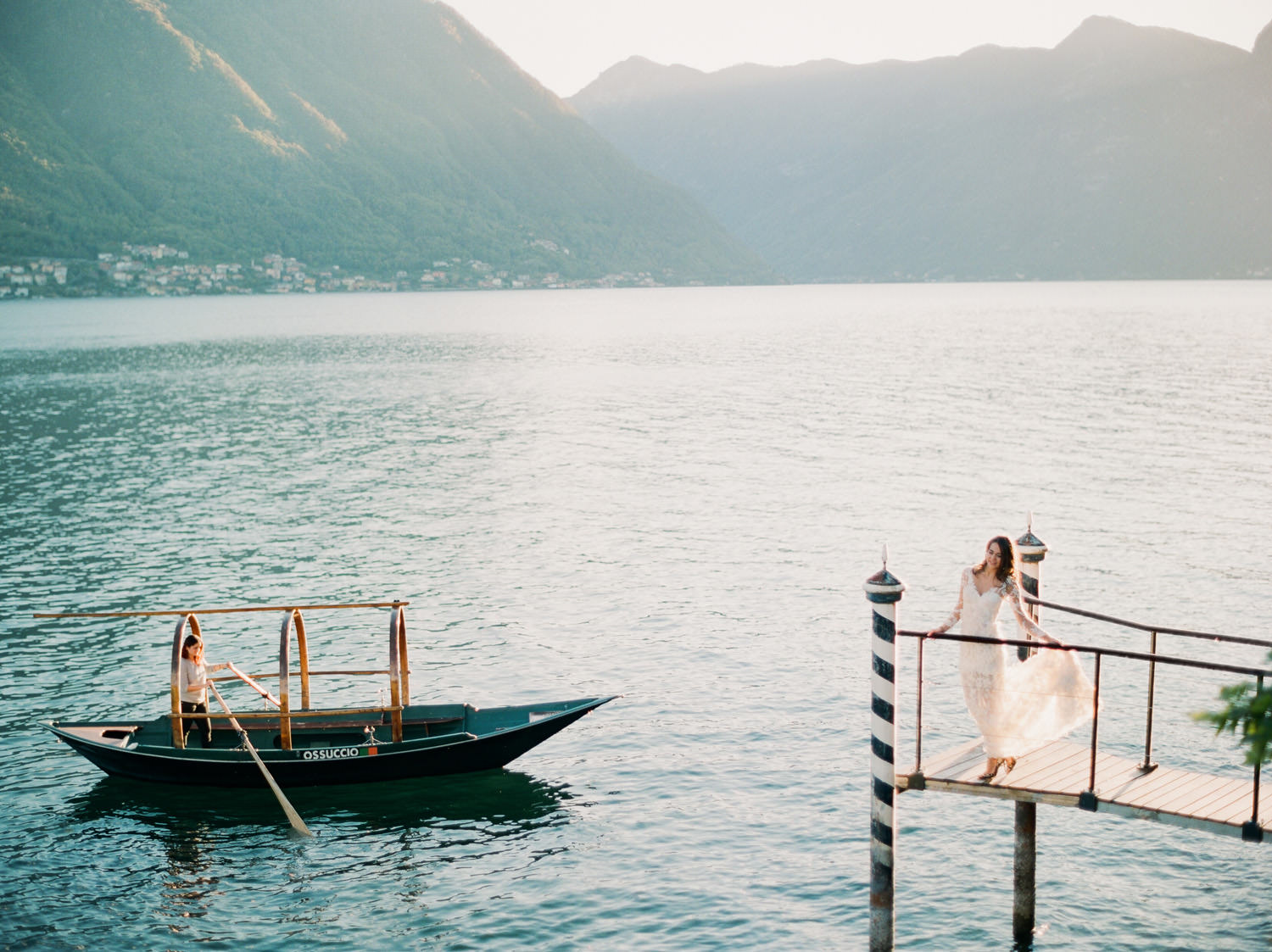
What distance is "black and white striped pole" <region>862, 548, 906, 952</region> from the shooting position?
11938 millimetres

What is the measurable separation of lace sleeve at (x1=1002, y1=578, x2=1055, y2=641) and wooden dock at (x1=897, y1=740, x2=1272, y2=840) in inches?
59.6

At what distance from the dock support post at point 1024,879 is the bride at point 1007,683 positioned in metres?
1.39

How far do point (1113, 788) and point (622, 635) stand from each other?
15.9 meters

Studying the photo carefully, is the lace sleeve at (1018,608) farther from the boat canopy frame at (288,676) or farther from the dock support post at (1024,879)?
the boat canopy frame at (288,676)

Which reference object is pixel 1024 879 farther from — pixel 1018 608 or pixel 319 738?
pixel 319 738

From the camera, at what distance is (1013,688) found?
1277 centimetres

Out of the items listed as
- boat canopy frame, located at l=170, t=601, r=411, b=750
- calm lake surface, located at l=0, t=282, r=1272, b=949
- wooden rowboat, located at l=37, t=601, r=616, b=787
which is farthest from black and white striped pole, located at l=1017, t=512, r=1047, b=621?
boat canopy frame, located at l=170, t=601, r=411, b=750

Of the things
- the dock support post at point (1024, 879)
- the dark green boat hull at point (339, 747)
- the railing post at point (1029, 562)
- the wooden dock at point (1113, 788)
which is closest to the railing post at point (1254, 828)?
the wooden dock at point (1113, 788)

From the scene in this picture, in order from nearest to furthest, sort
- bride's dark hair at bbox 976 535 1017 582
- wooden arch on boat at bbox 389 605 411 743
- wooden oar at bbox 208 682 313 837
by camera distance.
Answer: bride's dark hair at bbox 976 535 1017 582
wooden oar at bbox 208 682 313 837
wooden arch on boat at bbox 389 605 411 743

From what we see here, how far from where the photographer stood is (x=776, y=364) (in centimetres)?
10319

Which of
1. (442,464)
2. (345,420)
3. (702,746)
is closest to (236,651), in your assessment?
(702,746)

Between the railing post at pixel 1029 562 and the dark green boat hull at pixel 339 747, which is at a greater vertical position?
the railing post at pixel 1029 562

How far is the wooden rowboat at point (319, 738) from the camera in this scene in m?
18.8

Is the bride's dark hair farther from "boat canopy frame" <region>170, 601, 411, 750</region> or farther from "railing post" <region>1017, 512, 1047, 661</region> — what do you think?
"boat canopy frame" <region>170, 601, 411, 750</region>
